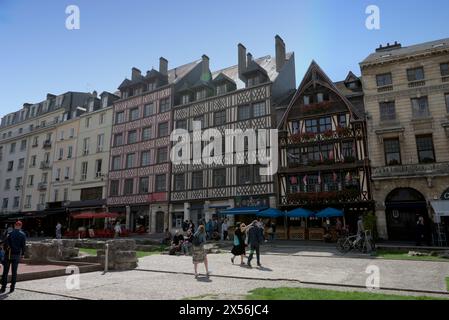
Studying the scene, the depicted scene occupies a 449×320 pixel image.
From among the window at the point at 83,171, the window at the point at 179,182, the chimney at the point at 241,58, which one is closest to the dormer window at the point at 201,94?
the chimney at the point at 241,58

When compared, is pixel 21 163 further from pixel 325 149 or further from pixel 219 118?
pixel 325 149

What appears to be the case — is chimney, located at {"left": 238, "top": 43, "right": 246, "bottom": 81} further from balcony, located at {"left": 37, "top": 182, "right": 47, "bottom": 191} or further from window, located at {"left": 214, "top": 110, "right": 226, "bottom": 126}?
balcony, located at {"left": 37, "top": 182, "right": 47, "bottom": 191}

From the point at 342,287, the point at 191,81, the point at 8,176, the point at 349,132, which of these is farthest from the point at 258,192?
the point at 8,176

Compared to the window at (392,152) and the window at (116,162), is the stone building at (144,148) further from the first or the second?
the window at (392,152)

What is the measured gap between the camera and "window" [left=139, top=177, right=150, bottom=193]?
104ft

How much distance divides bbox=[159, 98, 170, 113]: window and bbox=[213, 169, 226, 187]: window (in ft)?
29.8

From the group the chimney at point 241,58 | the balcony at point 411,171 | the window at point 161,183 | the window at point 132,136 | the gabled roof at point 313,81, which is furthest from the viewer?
the window at point 132,136

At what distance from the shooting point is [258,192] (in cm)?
2558

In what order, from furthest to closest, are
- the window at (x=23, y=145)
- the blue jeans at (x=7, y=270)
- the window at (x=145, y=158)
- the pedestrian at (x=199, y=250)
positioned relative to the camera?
the window at (x=23, y=145), the window at (x=145, y=158), the pedestrian at (x=199, y=250), the blue jeans at (x=7, y=270)

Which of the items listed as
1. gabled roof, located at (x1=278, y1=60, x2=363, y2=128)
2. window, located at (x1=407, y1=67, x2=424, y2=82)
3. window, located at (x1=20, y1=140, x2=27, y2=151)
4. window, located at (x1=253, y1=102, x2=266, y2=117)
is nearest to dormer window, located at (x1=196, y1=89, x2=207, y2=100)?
window, located at (x1=253, y1=102, x2=266, y2=117)

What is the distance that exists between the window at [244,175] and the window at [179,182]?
5.81 meters

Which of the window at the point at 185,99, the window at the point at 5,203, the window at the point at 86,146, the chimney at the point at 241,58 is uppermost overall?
the chimney at the point at 241,58

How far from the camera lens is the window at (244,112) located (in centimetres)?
2775
